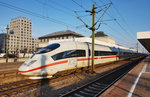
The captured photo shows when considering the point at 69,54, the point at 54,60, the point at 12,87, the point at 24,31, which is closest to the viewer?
the point at 12,87

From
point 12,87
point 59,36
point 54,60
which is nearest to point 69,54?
point 54,60

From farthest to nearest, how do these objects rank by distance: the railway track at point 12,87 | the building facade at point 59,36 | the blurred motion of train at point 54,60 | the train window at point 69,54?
the building facade at point 59,36 → the train window at point 69,54 → the blurred motion of train at point 54,60 → the railway track at point 12,87

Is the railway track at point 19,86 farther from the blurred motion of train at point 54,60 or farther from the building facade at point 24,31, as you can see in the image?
the building facade at point 24,31

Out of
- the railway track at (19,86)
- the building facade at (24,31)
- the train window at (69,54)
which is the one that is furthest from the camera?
the building facade at (24,31)

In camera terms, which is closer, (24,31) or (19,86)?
(19,86)

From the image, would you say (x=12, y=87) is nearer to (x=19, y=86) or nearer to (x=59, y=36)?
(x=19, y=86)

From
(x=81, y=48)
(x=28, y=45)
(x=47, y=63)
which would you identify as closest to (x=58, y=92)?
(x=47, y=63)

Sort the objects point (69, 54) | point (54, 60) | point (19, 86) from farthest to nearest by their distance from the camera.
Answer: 1. point (69, 54)
2. point (54, 60)
3. point (19, 86)

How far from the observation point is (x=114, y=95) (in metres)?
5.95

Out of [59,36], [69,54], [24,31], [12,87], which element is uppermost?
[24,31]

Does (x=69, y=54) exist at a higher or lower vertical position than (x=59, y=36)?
lower

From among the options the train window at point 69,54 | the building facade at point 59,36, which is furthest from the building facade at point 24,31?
the train window at point 69,54

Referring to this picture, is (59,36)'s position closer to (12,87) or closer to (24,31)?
(12,87)

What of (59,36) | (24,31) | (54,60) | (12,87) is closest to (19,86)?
(12,87)
